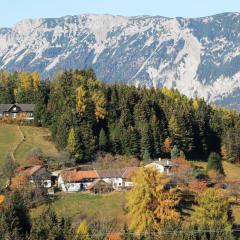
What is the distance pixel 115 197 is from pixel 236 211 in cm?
1605

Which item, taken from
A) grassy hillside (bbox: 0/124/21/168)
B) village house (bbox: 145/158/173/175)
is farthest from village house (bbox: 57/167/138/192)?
grassy hillside (bbox: 0/124/21/168)

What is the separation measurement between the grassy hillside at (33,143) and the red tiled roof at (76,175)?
9030mm

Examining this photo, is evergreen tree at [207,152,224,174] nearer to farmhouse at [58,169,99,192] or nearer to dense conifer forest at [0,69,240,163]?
dense conifer forest at [0,69,240,163]

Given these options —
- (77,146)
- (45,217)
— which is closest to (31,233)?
(45,217)

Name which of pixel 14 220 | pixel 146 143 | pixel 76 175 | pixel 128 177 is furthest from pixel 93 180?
pixel 14 220

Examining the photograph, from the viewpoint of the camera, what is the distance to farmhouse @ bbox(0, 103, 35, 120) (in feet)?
438

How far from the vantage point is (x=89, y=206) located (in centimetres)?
9056

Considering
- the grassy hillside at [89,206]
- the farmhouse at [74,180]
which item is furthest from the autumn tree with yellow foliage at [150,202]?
the farmhouse at [74,180]

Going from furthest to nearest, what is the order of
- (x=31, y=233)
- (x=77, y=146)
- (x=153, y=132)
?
(x=153, y=132) < (x=77, y=146) < (x=31, y=233)

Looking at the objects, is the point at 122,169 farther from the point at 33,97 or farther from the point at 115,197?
the point at 33,97

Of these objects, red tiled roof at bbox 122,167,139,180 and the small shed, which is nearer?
the small shed

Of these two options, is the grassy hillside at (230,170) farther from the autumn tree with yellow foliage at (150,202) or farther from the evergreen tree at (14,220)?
the evergreen tree at (14,220)

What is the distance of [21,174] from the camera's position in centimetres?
9694

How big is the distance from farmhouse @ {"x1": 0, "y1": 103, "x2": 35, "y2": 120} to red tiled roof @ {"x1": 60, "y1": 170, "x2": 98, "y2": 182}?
3324 centimetres
